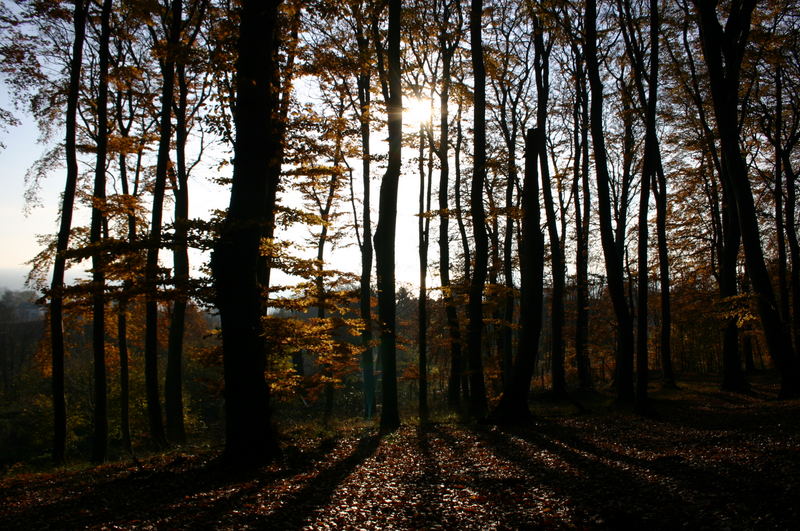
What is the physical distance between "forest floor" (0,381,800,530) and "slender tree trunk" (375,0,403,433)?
1992 millimetres

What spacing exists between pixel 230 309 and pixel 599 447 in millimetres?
6587

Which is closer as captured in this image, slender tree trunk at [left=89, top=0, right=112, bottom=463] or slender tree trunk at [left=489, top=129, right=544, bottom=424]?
slender tree trunk at [left=489, top=129, right=544, bottom=424]

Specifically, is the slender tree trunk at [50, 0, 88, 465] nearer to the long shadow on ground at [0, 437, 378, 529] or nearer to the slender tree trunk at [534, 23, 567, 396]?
the long shadow on ground at [0, 437, 378, 529]

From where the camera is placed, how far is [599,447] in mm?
8648

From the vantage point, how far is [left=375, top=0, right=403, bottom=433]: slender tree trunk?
11867 mm

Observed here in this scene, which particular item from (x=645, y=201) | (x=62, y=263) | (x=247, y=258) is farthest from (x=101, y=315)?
(x=645, y=201)

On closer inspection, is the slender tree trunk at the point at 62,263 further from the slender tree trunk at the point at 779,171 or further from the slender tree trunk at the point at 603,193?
the slender tree trunk at the point at 779,171

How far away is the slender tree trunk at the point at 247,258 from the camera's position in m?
7.76

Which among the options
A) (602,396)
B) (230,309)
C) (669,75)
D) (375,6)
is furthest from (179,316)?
(669,75)

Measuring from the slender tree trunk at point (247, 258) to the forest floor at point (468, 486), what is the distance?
0.72 m

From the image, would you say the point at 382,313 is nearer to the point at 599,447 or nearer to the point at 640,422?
the point at 599,447

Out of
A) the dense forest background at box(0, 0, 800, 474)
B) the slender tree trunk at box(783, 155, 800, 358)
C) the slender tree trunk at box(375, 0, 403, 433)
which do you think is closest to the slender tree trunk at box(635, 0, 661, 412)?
the dense forest background at box(0, 0, 800, 474)

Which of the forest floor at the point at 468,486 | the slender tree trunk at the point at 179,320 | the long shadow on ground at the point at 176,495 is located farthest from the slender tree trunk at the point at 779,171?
the slender tree trunk at the point at 179,320

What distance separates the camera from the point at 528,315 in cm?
1218
